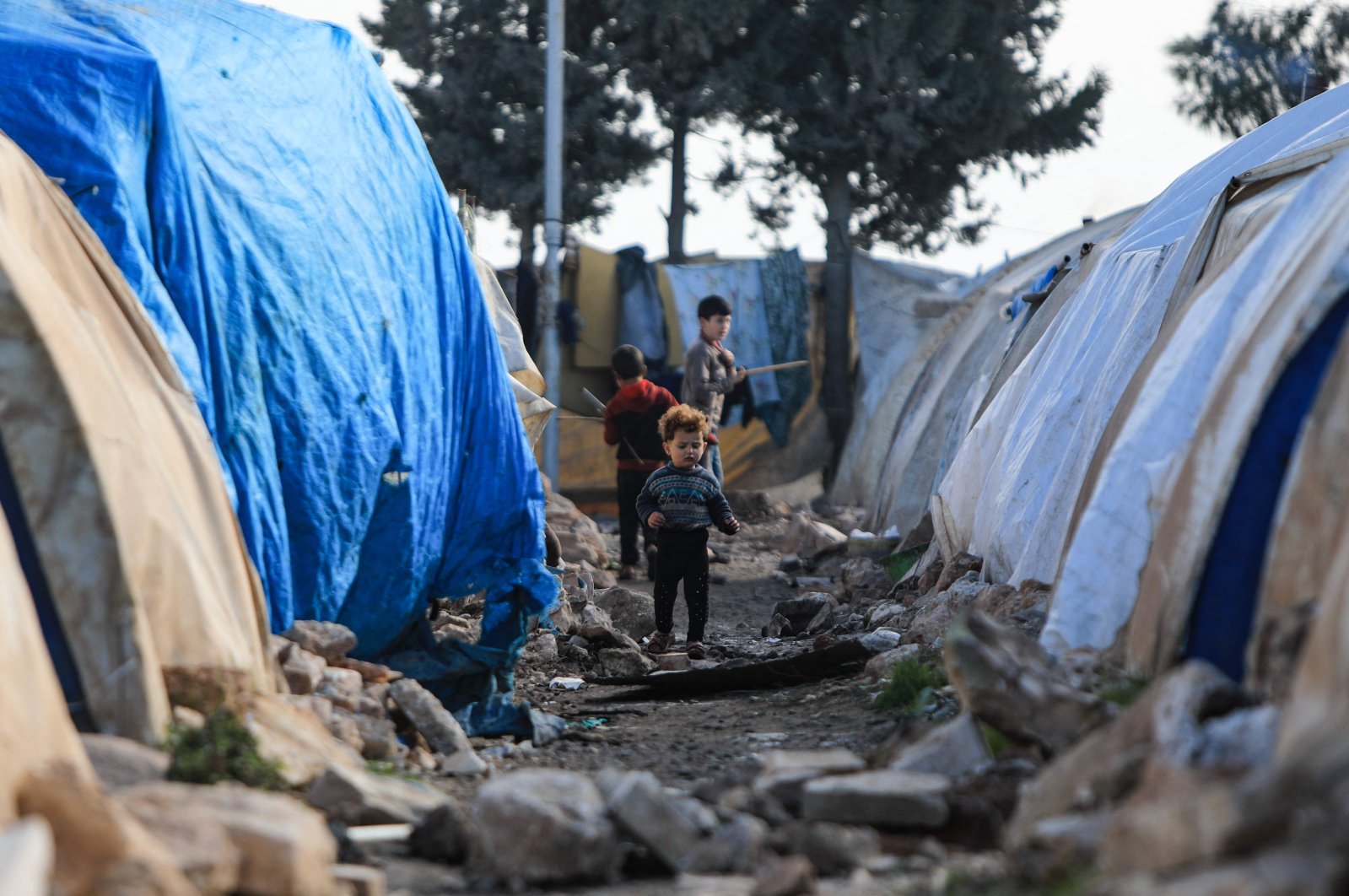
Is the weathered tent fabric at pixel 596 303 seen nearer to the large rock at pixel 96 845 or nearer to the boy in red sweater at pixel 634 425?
the boy in red sweater at pixel 634 425

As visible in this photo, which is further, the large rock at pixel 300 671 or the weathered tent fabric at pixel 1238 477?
the large rock at pixel 300 671

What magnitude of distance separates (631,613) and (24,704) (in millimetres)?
4491

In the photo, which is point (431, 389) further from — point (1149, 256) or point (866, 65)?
point (866, 65)

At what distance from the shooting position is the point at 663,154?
55.8ft

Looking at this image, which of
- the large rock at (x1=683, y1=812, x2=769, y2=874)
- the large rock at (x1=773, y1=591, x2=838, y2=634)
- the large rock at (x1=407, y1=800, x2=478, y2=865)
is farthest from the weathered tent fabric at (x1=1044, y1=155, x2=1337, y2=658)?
the large rock at (x1=773, y1=591, x2=838, y2=634)

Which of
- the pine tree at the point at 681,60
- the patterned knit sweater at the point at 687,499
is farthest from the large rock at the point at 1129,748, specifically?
the pine tree at the point at 681,60

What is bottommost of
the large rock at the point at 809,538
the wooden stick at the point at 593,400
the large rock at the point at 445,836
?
the large rock at the point at 809,538

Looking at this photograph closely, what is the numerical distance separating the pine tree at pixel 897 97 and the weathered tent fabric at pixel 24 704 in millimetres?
13479

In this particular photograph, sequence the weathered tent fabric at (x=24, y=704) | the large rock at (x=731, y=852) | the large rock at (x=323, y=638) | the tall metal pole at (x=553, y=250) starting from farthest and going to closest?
1. the tall metal pole at (x=553, y=250)
2. the large rock at (x=323, y=638)
3. the large rock at (x=731, y=852)
4. the weathered tent fabric at (x=24, y=704)

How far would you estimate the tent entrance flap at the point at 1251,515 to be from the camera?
3312mm

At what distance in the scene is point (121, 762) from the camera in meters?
2.98

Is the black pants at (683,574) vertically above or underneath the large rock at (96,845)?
underneath

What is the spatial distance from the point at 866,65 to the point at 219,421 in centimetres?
1331

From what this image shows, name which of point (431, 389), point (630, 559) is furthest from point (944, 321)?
point (431, 389)
